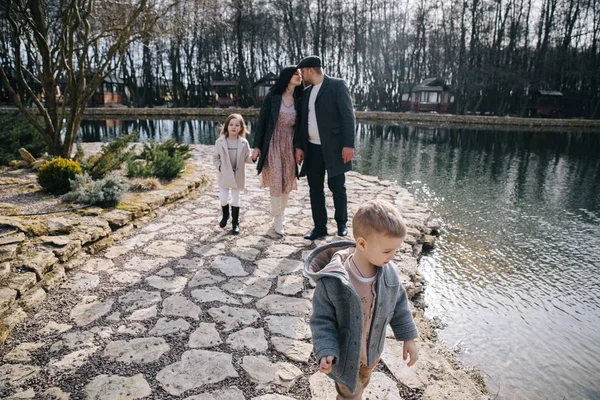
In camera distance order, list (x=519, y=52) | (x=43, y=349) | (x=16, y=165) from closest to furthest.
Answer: (x=43, y=349)
(x=16, y=165)
(x=519, y=52)

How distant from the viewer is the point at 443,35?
40.7 m

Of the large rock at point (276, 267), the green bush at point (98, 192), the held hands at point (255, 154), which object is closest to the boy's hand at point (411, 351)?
the large rock at point (276, 267)

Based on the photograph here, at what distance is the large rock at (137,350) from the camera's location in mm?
2449

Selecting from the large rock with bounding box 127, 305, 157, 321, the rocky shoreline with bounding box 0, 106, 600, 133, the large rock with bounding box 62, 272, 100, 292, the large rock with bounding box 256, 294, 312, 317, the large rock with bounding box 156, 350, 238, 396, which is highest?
the rocky shoreline with bounding box 0, 106, 600, 133

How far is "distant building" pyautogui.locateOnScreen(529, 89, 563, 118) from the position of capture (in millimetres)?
36844

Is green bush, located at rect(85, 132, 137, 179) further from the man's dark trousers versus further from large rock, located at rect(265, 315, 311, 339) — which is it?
large rock, located at rect(265, 315, 311, 339)

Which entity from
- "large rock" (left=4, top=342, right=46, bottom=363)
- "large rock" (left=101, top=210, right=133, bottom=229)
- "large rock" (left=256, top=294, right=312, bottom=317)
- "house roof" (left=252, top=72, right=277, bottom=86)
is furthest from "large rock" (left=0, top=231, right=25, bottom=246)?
"house roof" (left=252, top=72, right=277, bottom=86)

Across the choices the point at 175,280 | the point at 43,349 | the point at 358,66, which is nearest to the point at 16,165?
the point at 175,280

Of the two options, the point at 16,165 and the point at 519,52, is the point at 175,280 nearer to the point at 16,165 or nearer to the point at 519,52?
the point at 16,165

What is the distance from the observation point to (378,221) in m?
1.52

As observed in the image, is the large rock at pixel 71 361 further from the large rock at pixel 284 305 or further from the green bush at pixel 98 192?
the green bush at pixel 98 192

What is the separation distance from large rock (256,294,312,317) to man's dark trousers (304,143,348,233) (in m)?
1.45

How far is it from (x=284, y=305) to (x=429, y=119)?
34051 mm

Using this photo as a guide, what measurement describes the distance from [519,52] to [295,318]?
44.3 meters
